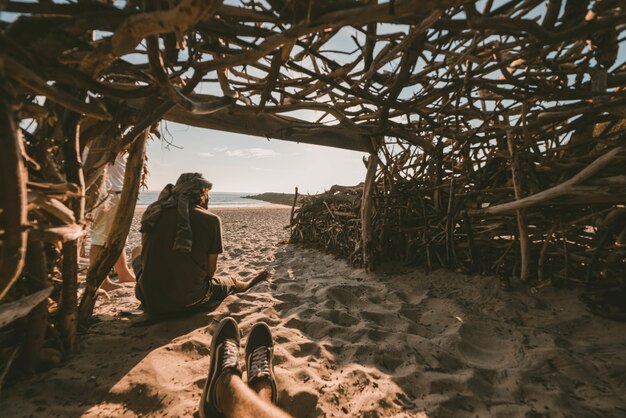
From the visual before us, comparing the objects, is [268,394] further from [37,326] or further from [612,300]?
[612,300]

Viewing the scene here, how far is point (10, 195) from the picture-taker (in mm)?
766

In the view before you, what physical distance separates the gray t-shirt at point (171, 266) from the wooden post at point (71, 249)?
2.07 feet

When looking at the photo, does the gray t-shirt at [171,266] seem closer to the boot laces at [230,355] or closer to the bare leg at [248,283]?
the bare leg at [248,283]

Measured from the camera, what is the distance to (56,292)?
191 cm

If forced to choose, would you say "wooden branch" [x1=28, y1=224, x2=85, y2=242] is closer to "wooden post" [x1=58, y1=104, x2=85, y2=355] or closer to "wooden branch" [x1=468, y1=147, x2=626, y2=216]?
"wooden post" [x1=58, y1=104, x2=85, y2=355]

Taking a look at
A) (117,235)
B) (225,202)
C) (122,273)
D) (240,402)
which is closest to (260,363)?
(240,402)

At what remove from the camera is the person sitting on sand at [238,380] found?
1.48m

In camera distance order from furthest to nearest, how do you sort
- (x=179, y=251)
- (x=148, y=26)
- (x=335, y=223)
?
(x=335, y=223)
(x=179, y=251)
(x=148, y=26)

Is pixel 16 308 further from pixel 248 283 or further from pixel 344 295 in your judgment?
pixel 344 295

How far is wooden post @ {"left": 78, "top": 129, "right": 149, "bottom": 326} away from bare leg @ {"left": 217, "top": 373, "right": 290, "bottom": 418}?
1.37 meters

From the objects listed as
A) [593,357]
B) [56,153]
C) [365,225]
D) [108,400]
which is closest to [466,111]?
[365,225]

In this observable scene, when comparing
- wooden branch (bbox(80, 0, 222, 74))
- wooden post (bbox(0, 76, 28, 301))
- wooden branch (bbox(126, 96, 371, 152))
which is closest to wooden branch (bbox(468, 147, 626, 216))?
wooden branch (bbox(126, 96, 371, 152))

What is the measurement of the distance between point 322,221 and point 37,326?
481 cm

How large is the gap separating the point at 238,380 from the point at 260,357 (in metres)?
0.25
